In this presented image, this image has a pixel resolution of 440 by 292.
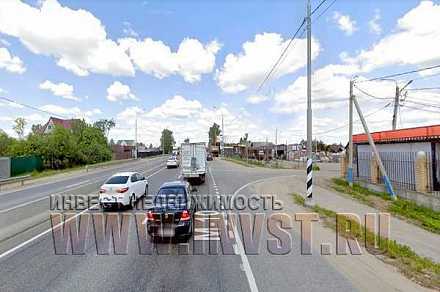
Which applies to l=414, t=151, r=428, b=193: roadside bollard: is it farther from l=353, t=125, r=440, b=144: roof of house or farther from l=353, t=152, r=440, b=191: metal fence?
l=353, t=125, r=440, b=144: roof of house

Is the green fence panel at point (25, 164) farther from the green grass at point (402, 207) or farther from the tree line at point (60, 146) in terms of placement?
the green grass at point (402, 207)

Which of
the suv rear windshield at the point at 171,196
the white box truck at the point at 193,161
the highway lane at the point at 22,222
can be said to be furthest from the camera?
the white box truck at the point at 193,161

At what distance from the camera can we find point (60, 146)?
49.1 m

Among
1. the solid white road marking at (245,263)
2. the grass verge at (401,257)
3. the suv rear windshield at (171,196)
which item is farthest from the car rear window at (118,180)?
the grass verge at (401,257)

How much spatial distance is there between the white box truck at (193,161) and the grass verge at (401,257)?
53.1ft

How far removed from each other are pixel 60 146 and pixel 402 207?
145 feet

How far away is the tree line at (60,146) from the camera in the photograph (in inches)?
1827

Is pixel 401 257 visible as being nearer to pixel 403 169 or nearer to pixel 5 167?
pixel 403 169

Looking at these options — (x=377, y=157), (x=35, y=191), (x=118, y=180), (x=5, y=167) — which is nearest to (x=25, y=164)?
(x=5, y=167)

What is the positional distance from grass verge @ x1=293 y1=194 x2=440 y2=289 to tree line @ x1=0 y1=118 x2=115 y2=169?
144ft

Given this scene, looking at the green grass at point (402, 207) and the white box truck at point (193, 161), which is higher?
the white box truck at point (193, 161)

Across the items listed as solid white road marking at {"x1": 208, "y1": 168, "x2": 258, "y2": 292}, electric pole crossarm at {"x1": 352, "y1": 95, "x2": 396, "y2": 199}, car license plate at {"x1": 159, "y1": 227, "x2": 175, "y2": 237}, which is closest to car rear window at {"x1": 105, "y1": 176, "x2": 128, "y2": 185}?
solid white road marking at {"x1": 208, "y1": 168, "x2": 258, "y2": 292}

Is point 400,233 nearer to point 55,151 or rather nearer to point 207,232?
point 207,232

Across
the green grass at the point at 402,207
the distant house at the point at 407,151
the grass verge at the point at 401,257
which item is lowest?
the green grass at the point at 402,207
